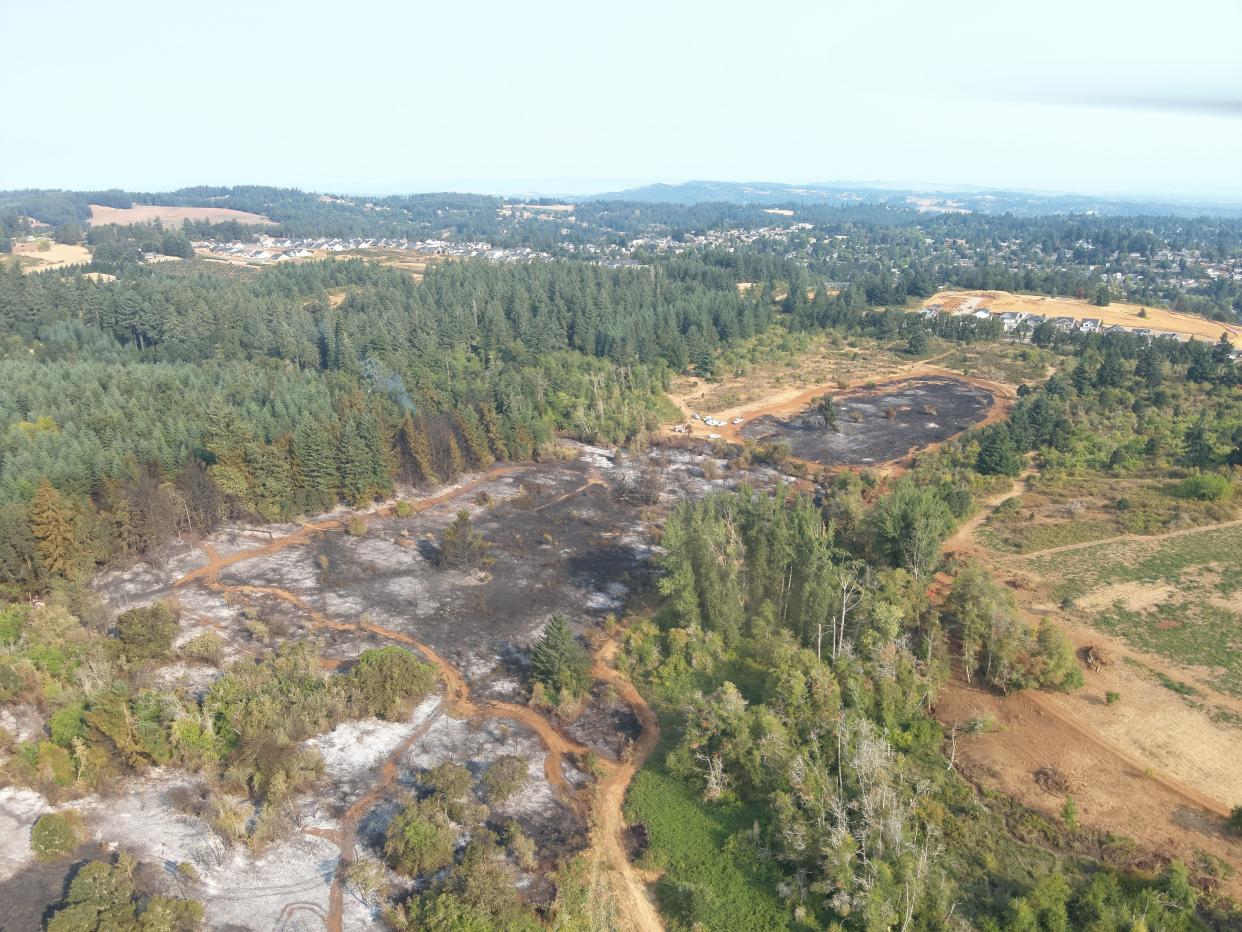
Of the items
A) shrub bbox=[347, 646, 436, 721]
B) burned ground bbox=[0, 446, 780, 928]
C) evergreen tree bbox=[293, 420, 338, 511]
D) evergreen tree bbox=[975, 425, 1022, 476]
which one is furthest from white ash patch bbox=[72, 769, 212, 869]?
evergreen tree bbox=[975, 425, 1022, 476]

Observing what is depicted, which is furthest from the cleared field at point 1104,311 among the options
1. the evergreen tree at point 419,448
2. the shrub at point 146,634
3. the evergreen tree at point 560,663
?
the shrub at point 146,634

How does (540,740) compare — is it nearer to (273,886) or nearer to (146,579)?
(273,886)

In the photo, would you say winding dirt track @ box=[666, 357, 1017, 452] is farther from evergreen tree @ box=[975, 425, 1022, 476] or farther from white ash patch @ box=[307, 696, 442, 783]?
white ash patch @ box=[307, 696, 442, 783]

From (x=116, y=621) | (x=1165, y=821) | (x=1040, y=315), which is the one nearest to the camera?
(x=1165, y=821)

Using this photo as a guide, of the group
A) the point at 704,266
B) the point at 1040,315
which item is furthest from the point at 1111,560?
the point at 704,266

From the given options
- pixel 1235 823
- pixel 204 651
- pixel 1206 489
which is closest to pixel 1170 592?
pixel 1206 489

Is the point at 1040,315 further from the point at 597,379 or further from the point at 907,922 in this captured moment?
the point at 907,922

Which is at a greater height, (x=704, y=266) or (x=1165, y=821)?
(x=704, y=266)
